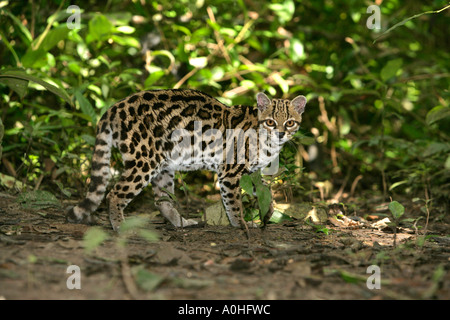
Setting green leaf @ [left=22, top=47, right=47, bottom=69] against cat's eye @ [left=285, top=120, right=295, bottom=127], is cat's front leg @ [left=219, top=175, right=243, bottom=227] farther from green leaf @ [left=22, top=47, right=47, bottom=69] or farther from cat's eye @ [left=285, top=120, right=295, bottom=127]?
green leaf @ [left=22, top=47, right=47, bottom=69]

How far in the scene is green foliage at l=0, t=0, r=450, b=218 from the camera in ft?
22.0

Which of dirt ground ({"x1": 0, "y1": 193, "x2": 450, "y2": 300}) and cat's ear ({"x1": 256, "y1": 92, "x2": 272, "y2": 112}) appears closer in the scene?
dirt ground ({"x1": 0, "y1": 193, "x2": 450, "y2": 300})

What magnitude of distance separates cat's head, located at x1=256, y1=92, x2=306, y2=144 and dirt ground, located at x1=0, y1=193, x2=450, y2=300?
3.81ft

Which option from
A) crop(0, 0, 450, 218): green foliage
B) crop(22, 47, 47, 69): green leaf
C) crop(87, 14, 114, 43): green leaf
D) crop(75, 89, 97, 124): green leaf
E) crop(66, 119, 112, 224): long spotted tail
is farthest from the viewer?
crop(0, 0, 450, 218): green foliage

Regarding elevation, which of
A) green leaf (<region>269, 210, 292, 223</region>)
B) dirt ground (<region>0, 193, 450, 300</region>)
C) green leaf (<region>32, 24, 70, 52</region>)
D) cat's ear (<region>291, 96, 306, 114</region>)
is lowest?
dirt ground (<region>0, 193, 450, 300</region>)

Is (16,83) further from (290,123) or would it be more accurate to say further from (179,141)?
(290,123)

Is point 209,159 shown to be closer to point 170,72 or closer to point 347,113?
point 170,72

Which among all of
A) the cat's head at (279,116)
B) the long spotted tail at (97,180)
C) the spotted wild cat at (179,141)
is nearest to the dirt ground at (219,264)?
the long spotted tail at (97,180)

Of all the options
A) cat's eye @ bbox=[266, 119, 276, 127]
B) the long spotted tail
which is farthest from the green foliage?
the long spotted tail

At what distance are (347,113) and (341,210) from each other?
2.91 metres

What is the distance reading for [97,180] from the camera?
5391 millimetres

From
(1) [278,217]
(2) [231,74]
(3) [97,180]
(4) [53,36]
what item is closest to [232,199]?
(1) [278,217]

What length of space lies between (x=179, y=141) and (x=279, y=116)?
4.11 feet
